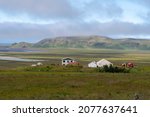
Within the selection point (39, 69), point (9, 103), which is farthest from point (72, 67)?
point (9, 103)

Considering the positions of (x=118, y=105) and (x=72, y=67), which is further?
(x=72, y=67)

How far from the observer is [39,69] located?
63500mm

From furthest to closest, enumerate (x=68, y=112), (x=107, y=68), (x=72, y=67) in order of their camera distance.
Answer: (x=72, y=67)
(x=107, y=68)
(x=68, y=112)

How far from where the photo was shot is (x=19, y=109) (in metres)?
6.80

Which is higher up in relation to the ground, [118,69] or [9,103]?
[9,103]

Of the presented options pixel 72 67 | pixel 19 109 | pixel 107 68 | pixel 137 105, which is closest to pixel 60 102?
pixel 19 109

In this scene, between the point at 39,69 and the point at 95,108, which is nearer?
the point at 95,108

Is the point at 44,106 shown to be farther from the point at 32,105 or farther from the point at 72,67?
the point at 72,67

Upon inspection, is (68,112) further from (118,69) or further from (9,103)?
(118,69)

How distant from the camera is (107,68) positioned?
60.7 metres

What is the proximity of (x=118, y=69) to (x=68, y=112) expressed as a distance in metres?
54.6

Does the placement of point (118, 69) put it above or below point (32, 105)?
below

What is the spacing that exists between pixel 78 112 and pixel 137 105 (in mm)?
1182

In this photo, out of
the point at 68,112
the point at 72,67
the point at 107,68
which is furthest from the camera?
the point at 72,67
